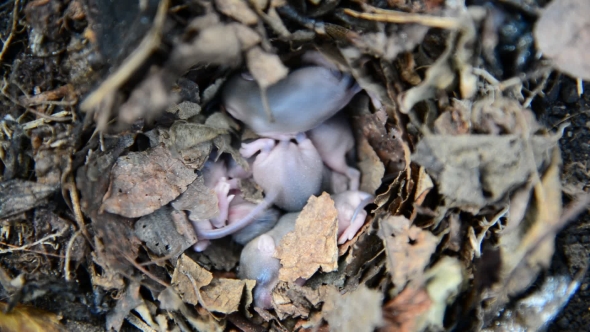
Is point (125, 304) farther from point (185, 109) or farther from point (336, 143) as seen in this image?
point (336, 143)

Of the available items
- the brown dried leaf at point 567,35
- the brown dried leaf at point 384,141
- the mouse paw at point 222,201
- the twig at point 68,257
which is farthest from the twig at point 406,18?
the twig at point 68,257

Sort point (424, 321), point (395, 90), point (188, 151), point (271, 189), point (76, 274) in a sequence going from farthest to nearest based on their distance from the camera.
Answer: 1. point (271, 189)
2. point (188, 151)
3. point (76, 274)
4. point (395, 90)
5. point (424, 321)

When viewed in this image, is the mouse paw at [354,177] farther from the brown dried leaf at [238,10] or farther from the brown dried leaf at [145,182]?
the brown dried leaf at [238,10]

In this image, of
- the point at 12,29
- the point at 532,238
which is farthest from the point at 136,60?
the point at 532,238

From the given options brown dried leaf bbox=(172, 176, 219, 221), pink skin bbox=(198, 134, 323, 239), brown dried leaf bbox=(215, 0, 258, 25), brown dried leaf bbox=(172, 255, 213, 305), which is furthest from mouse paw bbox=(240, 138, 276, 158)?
brown dried leaf bbox=(215, 0, 258, 25)

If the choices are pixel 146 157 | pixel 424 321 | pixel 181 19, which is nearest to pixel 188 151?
pixel 146 157

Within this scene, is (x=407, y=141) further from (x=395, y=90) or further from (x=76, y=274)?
(x=76, y=274)
